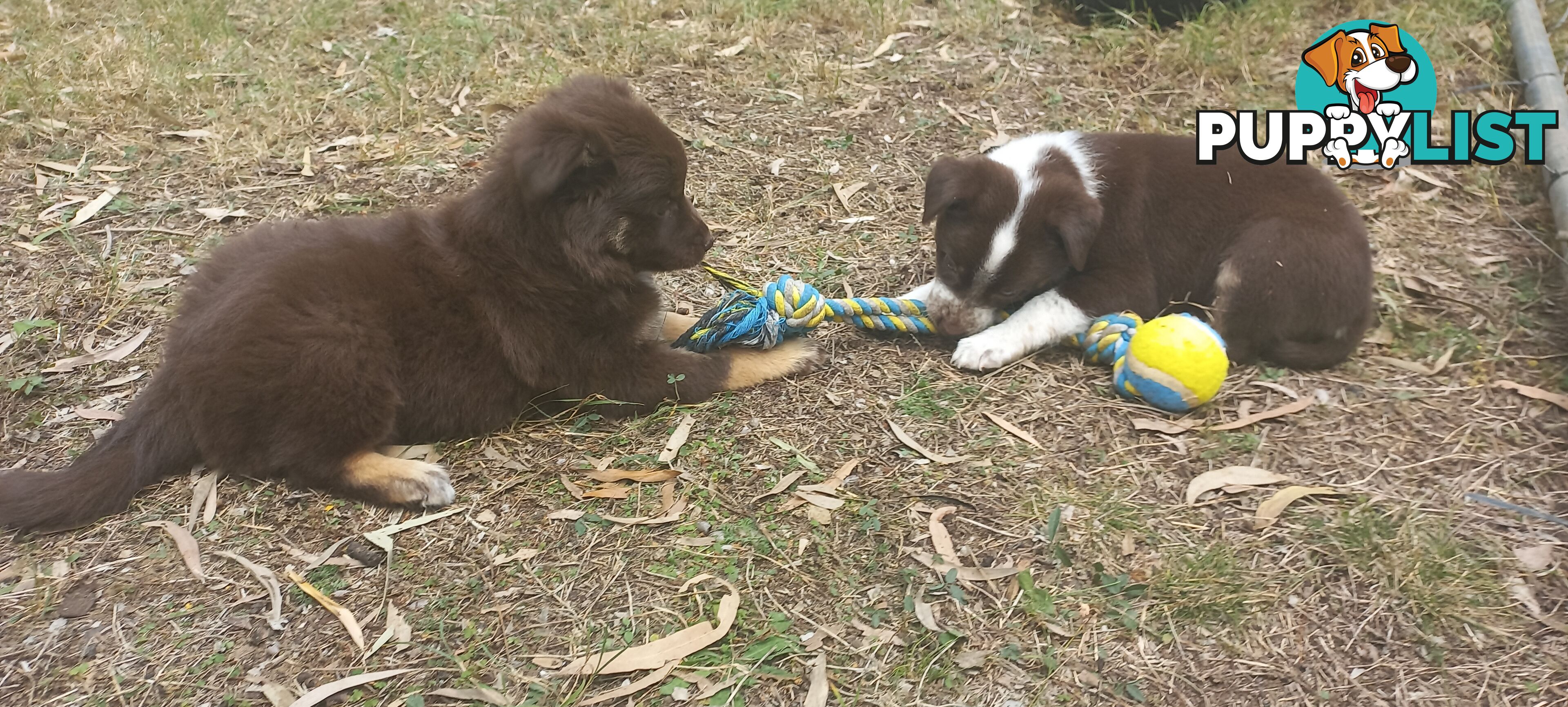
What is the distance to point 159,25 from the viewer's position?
22.3ft

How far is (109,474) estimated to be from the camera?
3199 millimetres

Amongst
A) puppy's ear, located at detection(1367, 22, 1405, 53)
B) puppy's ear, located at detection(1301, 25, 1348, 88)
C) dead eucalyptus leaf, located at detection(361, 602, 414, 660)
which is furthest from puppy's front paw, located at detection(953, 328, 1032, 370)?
puppy's ear, located at detection(1367, 22, 1405, 53)

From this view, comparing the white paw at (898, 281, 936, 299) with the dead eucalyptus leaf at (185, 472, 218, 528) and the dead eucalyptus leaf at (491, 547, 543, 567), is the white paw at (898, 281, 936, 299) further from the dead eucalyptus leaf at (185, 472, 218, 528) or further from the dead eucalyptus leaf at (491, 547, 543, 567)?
the dead eucalyptus leaf at (185, 472, 218, 528)

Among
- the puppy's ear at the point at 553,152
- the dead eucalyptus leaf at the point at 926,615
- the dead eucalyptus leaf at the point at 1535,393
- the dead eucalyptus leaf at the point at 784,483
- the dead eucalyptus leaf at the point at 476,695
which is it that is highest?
the puppy's ear at the point at 553,152

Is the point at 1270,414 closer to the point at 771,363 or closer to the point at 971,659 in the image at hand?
the point at 971,659

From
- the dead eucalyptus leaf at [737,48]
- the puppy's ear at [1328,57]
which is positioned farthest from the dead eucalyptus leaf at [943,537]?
the puppy's ear at [1328,57]

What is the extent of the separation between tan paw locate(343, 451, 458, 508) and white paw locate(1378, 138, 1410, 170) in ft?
18.1

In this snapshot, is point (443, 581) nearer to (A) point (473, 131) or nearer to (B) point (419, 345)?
(B) point (419, 345)

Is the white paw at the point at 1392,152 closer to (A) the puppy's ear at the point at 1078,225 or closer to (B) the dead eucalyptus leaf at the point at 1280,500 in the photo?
(A) the puppy's ear at the point at 1078,225

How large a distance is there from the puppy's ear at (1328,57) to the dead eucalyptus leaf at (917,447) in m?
4.50

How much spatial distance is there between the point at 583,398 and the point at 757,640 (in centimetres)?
135

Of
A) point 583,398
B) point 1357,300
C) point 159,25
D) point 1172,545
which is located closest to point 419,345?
point 583,398

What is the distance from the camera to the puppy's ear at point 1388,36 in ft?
20.7

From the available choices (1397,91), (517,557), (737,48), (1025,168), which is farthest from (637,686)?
(1397,91)
